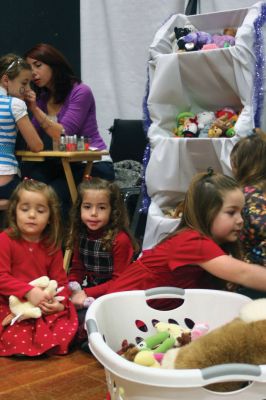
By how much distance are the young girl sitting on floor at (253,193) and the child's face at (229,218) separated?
0.09 m

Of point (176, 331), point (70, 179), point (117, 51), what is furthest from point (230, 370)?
point (117, 51)

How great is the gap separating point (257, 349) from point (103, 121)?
2.56m

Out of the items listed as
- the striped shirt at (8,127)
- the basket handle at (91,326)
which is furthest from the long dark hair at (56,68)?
the basket handle at (91,326)

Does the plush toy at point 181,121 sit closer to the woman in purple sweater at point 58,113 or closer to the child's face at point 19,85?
the woman in purple sweater at point 58,113

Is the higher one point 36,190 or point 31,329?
point 36,190

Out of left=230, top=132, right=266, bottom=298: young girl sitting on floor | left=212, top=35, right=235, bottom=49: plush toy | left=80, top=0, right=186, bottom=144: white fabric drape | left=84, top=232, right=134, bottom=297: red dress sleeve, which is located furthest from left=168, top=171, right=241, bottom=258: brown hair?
left=80, top=0, right=186, bottom=144: white fabric drape

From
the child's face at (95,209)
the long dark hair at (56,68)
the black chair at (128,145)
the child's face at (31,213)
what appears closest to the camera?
the child's face at (31,213)

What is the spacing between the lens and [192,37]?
2105 millimetres

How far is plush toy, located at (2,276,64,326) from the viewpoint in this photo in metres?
1.47

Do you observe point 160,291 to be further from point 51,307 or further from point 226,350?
point 51,307

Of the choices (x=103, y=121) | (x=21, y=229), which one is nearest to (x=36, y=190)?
(x=21, y=229)

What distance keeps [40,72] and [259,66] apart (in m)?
0.93

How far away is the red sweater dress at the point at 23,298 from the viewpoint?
4.82 feet

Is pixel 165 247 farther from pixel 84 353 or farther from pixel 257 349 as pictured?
pixel 257 349
